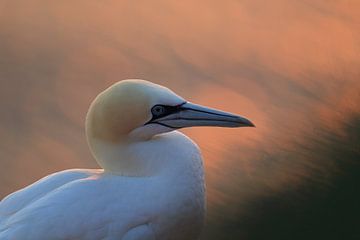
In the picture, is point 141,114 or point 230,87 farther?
point 230,87

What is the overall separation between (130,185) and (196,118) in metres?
0.16

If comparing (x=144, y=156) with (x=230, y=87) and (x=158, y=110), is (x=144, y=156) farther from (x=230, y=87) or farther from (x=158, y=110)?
(x=230, y=87)

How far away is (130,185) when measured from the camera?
5.01ft

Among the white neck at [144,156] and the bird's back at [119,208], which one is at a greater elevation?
the white neck at [144,156]

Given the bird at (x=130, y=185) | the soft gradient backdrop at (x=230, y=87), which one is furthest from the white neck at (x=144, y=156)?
the soft gradient backdrop at (x=230, y=87)

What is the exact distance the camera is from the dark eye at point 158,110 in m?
1.53

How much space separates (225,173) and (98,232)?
1101mm

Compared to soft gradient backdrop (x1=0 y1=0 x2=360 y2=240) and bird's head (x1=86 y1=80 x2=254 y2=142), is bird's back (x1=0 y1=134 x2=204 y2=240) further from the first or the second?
soft gradient backdrop (x1=0 y1=0 x2=360 y2=240)

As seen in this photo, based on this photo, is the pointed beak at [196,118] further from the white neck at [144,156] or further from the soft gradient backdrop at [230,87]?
the soft gradient backdrop at [230,87]

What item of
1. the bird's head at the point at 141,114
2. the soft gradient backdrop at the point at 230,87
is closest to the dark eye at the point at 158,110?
the bird's head at the point at 141,114

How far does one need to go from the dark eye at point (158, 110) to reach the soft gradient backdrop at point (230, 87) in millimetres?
911

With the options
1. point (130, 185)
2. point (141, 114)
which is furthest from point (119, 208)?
point (141, 114)

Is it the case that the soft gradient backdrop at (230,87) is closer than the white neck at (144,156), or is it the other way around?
the white neck at (144,156)

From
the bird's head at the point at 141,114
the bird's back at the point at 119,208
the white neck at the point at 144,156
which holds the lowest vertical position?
the bird's back at the point at 119,208
